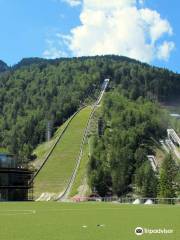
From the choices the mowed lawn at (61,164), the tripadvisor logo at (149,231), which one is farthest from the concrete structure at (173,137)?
the tripadvisor logo at (149,231)

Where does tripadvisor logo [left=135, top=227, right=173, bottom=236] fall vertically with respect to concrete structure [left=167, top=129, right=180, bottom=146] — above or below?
below

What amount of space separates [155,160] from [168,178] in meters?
54.6

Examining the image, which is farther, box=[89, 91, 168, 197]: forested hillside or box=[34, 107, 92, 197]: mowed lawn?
box=[34, 107, 92, 197]: mowed lawn

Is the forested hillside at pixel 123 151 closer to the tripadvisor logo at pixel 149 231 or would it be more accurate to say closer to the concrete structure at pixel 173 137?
the concrete structure at pixel 173 137

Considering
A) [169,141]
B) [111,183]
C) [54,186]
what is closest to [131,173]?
[111,183]

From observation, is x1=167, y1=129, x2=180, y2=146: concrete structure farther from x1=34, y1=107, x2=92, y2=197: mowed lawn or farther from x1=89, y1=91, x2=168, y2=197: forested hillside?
x1=34, y1=107, x2=92, y2=197: mowed lawn

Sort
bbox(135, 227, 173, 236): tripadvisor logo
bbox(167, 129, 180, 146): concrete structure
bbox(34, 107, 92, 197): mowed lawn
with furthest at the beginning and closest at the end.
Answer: bbox(167, 129, 180, 146): concrete structure < bbox(34, 107, 92, 197): mowed lawn < bbox(135, 227, 173, 236): tripadvisor logo

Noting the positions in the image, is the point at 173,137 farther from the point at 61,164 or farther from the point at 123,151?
the point at 123,151

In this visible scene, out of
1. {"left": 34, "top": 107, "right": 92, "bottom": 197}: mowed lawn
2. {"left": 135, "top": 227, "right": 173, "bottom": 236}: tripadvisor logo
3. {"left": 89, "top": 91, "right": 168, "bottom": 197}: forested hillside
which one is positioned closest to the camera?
{"left": 135, "top": 227, "right": 173, "bottom": 236}: tripadvisor logo

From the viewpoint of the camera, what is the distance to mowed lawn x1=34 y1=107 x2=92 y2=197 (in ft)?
424

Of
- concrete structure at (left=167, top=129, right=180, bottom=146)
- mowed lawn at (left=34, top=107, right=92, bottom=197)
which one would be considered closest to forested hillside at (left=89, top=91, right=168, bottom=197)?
concrete structure at (left=167, top=129, right=180, bottom=146)

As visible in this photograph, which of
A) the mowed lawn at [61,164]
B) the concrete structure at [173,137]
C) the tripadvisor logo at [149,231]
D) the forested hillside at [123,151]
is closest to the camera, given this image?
the tripadvisor logo at [149,231]

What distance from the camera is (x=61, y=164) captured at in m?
150

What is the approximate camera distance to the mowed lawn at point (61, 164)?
129 metres
